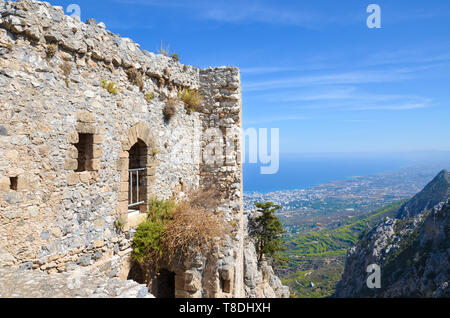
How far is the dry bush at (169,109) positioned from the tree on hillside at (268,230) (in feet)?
43.2

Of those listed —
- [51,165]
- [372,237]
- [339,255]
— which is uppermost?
[51,165]

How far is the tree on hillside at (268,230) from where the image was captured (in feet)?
61.7

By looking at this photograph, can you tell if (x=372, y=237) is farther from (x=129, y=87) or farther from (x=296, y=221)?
(x=296, y=221)

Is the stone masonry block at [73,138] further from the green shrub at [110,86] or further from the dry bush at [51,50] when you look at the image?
the dry bush at [51,50]

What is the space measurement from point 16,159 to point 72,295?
219 cm

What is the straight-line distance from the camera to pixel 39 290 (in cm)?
327

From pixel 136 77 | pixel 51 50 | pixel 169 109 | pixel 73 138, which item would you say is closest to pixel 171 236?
pixel 73 138

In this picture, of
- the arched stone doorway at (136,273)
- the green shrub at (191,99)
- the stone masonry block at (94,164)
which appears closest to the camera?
the stone masonry block at (94,164)

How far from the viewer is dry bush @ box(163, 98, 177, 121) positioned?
7359 millimetres

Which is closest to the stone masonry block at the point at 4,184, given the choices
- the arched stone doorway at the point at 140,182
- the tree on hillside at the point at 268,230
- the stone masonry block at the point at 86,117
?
the stone masonry block at the point at 86,117

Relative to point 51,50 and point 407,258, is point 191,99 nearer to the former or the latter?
point 51,50

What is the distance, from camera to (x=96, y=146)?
213 inches
